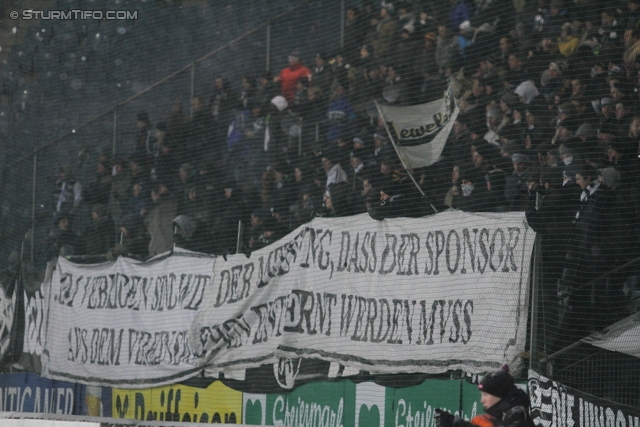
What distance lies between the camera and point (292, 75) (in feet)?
34.9

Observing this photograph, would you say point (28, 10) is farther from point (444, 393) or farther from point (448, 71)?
point (444, 393)

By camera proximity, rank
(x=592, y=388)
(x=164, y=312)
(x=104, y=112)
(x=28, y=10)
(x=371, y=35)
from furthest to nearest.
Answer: (x=28, y=10) → (x=104, y=112) → (x=164, y=312) → (x=371, y=35) → (x=592, y=388)

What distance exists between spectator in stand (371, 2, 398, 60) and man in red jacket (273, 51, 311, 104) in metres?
0.86

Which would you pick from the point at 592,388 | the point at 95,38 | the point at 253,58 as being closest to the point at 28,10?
the point at 95,38

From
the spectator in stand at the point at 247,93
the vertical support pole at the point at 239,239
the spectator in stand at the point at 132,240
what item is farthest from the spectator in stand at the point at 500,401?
the spectator in stand at the point at 132,240

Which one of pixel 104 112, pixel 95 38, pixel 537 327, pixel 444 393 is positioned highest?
pixel 95 38

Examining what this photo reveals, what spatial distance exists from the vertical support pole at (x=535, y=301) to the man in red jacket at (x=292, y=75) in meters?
3.48

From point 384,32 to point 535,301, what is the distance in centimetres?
338

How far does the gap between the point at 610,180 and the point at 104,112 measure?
6.80 meters

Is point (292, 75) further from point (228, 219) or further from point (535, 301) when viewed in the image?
point (535, 301)

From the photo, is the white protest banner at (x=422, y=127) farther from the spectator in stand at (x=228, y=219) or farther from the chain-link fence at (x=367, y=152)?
the spectator in stand at (x=228, y=219)

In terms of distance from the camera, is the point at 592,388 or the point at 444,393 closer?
the point at 592,388

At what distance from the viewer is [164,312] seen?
436 inches

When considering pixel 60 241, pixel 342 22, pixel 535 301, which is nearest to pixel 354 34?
pixel 342 22
